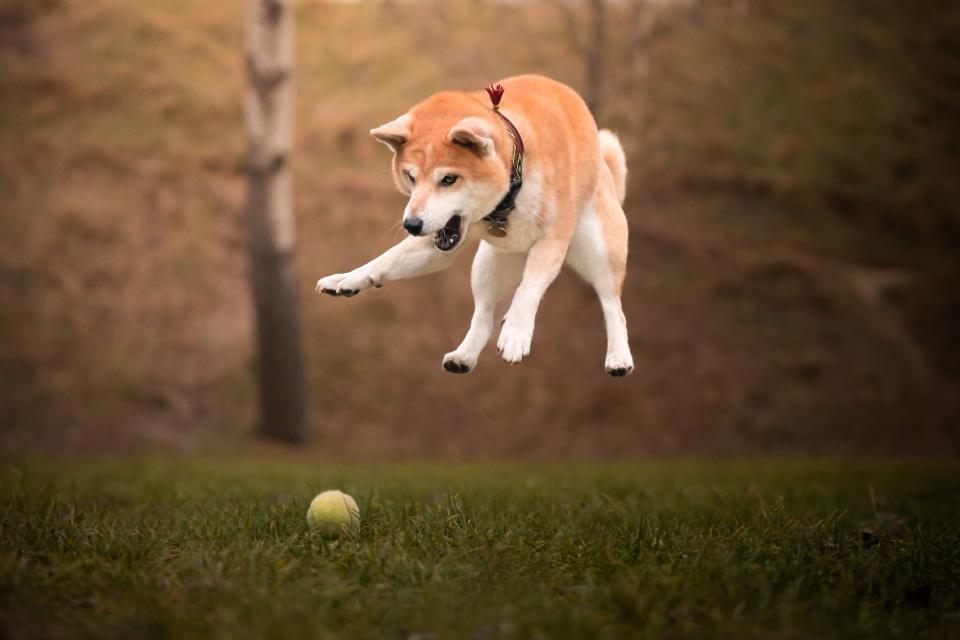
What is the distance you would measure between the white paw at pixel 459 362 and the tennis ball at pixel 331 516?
29.2 inches

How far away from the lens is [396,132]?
11.1 ft

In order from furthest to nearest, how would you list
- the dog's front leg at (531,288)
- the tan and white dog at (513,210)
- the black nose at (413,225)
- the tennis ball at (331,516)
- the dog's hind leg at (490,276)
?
the dog's hind leg at (490,276)
the tennis ball at (331,516)
the dog's front leg at (531,288)
the tan and white dog at (513,210)
the black nose at (413,225)

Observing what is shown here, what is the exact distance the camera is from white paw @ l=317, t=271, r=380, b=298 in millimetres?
3531

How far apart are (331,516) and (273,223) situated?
6801mm

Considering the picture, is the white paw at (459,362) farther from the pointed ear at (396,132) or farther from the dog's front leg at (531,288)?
the pointed ear at (396,132)

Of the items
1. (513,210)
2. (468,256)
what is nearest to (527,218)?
(513,210)

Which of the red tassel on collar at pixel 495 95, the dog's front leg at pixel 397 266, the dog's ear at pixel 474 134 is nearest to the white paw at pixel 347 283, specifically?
the dog's front leg at pixel 397 266

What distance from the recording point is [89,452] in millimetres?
10867

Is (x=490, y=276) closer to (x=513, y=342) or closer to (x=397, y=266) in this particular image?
(x=397, y=266)

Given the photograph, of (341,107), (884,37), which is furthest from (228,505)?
(884,37)

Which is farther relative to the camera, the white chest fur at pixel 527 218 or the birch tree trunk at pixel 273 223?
the birch tree trunk at pixel 273 223

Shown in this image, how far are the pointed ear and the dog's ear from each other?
0.66 ft

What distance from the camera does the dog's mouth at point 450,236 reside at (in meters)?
3.35

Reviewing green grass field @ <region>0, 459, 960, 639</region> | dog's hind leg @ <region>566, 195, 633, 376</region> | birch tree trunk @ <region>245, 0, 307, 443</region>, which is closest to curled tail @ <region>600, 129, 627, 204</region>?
dog's hind leg @ <region>566, 195, 633, 376</region>
